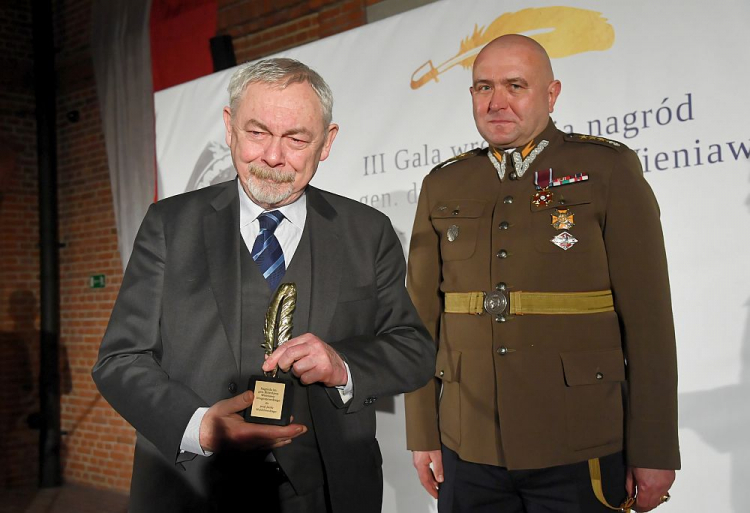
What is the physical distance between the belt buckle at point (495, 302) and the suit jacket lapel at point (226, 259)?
761 millimetres

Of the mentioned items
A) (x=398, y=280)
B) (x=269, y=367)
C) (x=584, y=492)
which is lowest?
(x=584, y=492)

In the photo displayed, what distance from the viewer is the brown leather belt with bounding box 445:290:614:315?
6.31ft

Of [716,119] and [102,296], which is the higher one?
[716,119]

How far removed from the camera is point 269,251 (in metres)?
1.54

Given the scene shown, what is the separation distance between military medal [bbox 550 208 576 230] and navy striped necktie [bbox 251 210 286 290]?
78 centimetres

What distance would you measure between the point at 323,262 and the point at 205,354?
0.30 metres

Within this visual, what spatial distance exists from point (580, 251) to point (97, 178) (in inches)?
209

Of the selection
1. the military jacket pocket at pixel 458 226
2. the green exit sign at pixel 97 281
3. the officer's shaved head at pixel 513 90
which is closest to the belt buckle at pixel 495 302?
the military jacket pocket at pixel 458 226

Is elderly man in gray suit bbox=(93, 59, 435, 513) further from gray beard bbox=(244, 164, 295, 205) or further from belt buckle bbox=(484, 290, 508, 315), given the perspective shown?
belt buckle bbox=(484, 290, 508, 315)

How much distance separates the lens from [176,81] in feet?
15.1

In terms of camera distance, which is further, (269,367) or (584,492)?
(584,492)

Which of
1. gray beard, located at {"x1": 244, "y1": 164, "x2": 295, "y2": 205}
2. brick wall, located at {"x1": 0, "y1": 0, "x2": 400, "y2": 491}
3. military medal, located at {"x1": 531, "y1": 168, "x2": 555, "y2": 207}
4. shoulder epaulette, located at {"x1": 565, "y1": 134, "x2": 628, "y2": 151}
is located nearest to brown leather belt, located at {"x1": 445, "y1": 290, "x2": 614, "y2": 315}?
military medal, located at {"x1": 531, "y1": 168, "x2": 555, "y2": 207}

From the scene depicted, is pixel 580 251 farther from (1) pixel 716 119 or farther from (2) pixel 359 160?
(2) pixel 359 160

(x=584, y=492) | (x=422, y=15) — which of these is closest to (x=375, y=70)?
(x=422, y=15)
